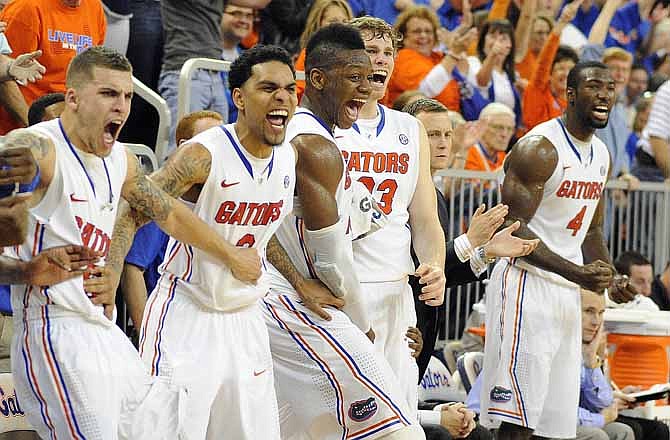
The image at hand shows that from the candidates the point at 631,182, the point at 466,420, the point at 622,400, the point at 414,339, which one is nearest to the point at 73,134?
the point at 414,339

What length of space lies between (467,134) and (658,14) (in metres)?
6.35

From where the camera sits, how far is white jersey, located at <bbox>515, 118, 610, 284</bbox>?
310 inches

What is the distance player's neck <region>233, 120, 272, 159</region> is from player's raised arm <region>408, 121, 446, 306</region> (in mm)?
1117

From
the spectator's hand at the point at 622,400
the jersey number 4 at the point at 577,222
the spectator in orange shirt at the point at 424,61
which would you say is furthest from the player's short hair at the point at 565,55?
the jersey number 4 at the point at 577,222

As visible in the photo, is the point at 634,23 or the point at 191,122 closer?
the point at 191,122

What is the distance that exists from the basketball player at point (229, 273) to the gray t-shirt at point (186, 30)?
139 inches

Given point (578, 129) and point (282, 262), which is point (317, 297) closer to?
point (282, 262)

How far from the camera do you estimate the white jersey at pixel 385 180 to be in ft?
21.6

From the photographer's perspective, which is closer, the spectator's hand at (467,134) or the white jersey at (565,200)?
the white jersey at (565,200)

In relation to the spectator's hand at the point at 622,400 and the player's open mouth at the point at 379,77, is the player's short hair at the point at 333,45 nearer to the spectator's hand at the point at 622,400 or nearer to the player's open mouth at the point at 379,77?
the player's open mouth at the point at 379,77

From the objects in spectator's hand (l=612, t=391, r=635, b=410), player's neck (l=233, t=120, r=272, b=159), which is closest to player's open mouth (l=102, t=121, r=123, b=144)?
player's neck (l=233, t=120, r=272, b=159)

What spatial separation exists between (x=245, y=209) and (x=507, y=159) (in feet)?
9.16

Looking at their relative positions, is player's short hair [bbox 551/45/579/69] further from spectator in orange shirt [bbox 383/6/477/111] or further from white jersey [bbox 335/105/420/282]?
white jersey [bbox 335/105/420/282]

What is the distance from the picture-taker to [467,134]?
1067cm
